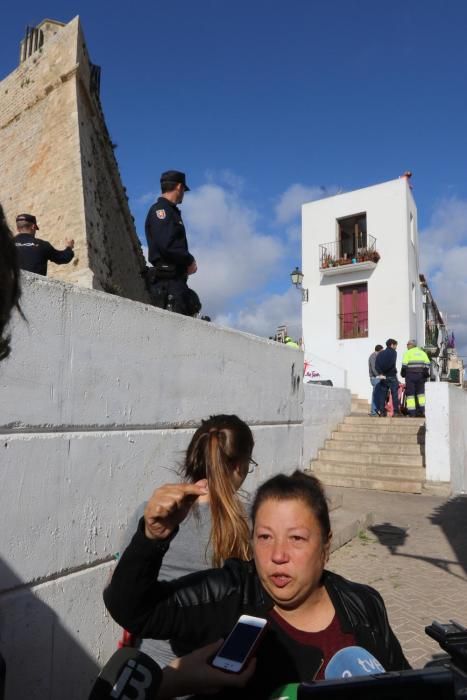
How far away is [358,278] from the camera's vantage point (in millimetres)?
20844

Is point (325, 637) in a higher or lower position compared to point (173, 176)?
lower

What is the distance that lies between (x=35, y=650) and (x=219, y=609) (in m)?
1.54

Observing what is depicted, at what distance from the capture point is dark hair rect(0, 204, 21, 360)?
1.12 m

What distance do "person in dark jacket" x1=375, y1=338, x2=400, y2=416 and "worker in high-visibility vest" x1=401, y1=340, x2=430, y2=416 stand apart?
0.60 meters

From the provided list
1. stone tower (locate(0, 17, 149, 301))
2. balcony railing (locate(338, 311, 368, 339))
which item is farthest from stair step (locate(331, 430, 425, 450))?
balcony railing (locate(338, 311, 368, 339))

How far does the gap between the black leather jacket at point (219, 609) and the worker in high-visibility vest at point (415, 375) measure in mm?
10737

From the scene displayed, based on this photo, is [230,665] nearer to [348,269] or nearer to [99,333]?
[99,333]

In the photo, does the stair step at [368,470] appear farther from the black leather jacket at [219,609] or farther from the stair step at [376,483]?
the black leather jacket at [219,609]

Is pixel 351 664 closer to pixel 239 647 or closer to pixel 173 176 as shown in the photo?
pixel 239 647

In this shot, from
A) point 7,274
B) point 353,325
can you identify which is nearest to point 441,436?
point 7,274

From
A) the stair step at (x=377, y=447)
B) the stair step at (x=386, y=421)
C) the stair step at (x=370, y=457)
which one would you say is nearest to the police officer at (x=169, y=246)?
the stair step at (x=370, y=457)

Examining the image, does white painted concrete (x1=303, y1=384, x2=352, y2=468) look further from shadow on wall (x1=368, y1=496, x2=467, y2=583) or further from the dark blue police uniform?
the dark blue police uniform

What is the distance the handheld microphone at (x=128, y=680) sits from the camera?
126 centimetres

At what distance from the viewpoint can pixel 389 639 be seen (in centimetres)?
171
